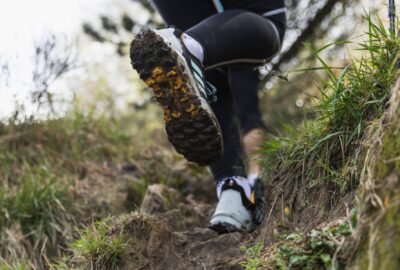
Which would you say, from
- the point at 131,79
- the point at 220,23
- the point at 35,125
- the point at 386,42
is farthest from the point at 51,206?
the point at 131,79

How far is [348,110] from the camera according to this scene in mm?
2066

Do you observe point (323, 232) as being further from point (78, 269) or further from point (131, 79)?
point (131, 79)

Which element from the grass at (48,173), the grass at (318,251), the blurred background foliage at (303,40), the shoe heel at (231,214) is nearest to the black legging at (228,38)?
the shoe heel at (231,214)

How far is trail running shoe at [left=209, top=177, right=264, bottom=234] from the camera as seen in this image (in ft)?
7.73

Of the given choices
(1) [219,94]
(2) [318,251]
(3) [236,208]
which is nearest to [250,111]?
(1) [219,94]

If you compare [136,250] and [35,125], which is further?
[35,125]

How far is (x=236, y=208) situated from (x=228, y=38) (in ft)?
2.48

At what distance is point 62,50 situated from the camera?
3760 mm

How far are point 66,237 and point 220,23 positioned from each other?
1.52 m

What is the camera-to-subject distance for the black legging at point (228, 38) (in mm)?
2084

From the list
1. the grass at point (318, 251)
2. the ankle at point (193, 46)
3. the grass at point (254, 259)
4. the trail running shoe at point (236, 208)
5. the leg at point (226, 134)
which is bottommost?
the grass at point (254, 259)

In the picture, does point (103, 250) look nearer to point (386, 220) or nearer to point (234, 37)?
point (234, 37)

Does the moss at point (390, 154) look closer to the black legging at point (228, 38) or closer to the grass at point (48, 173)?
the black legging at point (228, 38)

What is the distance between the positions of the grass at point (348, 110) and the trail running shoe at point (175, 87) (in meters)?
0.50
